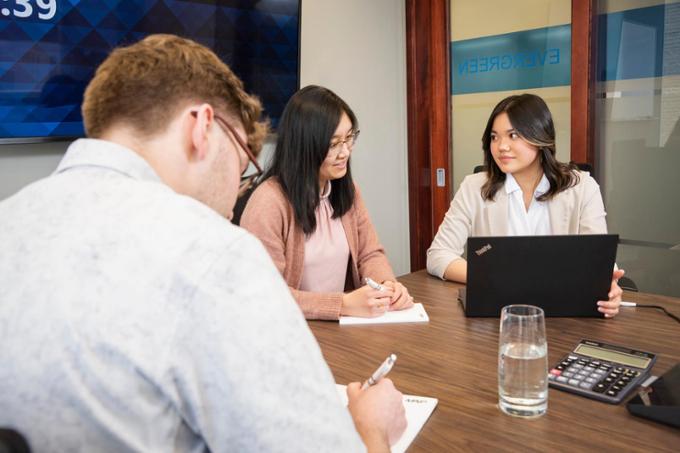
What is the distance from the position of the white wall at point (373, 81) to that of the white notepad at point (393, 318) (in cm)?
210

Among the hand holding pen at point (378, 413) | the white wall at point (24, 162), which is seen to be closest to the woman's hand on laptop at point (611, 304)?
the hand holding pen at point (378, 413)

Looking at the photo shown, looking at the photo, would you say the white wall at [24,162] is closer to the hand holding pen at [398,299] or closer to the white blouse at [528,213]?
the hand holding pen at [398,299]

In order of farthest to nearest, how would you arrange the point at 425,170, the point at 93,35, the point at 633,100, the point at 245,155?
the point at 425,170 → the point at 633,100 → the point at 93,35 → the point at 245,155

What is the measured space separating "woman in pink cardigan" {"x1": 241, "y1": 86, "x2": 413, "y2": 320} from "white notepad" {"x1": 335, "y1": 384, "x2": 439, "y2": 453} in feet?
2.98

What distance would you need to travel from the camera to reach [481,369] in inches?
50.6

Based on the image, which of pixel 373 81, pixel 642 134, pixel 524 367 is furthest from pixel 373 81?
pixel 524 367

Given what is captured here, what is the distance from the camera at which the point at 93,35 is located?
2486mm

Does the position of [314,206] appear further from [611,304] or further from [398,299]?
[611,304]

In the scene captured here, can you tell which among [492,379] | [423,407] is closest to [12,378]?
[423,407]

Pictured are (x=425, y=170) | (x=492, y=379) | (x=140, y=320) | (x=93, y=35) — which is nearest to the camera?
(x=140, y=320)

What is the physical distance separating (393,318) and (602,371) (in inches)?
22.6

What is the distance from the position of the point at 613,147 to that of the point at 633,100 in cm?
26

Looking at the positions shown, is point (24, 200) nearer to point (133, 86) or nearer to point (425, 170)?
point (133, 86)

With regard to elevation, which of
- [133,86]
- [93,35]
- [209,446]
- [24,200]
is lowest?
[209,446]
